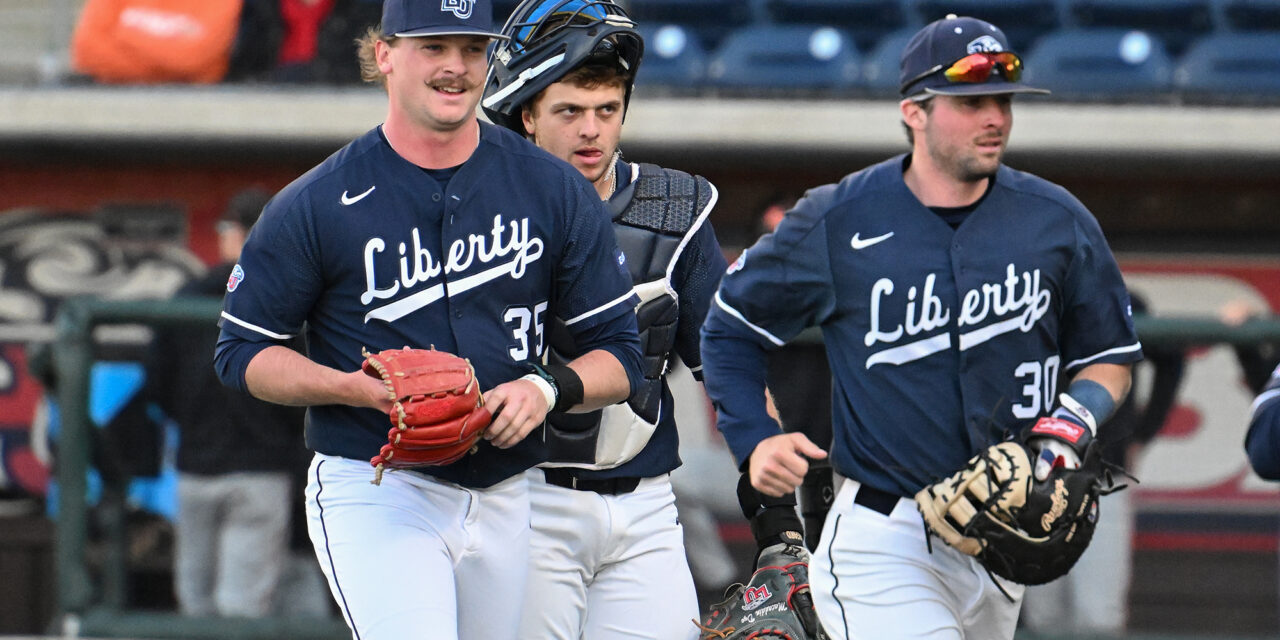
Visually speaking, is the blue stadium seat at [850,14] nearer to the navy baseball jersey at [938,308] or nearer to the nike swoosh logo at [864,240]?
the navy baseball jersey at [938,308]

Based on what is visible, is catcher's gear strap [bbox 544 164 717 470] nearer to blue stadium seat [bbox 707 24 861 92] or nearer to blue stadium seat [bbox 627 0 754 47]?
blue stadium seat [bbox 707 24 861 92]

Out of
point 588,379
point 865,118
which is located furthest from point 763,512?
point 865,118

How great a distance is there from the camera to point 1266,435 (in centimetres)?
273

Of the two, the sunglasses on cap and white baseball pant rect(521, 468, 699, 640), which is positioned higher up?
the sunglasses on cap

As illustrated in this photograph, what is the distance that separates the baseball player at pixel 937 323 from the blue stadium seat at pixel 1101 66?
4193 millimetres

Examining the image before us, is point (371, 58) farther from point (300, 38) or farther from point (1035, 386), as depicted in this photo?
point (300, 38)


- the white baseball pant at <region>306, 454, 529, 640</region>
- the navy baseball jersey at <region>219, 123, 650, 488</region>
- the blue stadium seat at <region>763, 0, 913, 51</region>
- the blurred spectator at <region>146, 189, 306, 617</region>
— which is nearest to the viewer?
the white baseball pant at <region>306, 454, 529, 640</region>

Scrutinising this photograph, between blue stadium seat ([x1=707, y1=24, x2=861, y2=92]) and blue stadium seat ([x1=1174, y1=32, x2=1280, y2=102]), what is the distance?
1.53m

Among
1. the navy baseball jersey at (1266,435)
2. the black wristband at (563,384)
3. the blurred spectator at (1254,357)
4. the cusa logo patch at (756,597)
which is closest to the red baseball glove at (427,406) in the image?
the black wristband at (563,384)

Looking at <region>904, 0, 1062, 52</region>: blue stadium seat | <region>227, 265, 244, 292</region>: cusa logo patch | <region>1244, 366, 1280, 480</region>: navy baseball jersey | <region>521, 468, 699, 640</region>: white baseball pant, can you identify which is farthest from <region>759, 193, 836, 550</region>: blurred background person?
<region>904, 0, 1062, 52</region>: blue stadium seat

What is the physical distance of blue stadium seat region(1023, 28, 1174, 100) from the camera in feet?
24.0

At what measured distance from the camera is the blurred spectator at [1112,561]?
17.6ft

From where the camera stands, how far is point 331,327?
2.96 m

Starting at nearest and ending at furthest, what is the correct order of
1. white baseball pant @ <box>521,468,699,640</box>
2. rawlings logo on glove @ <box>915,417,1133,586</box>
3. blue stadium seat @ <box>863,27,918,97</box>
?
rawlings logo on glove @ <box>915,417,1133,586</box>
white baseball pant @ <box>521,468,699,640</box>
blue stadium seat @ <box>863,27,918,97</box>
